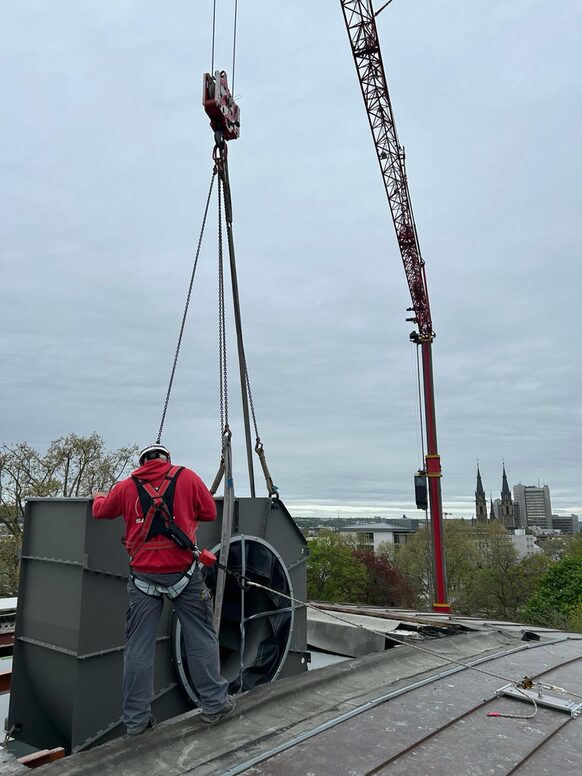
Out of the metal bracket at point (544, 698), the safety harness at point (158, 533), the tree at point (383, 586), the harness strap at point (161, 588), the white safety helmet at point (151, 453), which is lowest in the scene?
the tree at point (383, 586)

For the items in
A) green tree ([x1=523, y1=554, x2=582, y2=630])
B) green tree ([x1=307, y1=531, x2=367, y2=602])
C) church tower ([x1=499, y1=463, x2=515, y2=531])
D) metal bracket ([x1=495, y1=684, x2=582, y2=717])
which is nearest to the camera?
metal bracket ([x1=495, y1=684, x2=582, y2=717])

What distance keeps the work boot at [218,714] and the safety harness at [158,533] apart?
34.0 inches

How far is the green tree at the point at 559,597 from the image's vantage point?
123 feet

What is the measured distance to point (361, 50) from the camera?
21281 millimetres

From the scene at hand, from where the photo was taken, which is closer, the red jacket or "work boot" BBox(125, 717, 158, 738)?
"work boot" BBox(125, 717, 158, 738)

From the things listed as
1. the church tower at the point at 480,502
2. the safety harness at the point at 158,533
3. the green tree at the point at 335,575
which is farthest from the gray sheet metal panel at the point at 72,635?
the church tower at the point at 480,502

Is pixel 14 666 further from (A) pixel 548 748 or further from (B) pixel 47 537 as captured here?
(A) pixel 548 748

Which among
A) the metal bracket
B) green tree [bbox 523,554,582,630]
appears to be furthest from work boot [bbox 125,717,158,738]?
green tree [bbox 523,554,582,630]

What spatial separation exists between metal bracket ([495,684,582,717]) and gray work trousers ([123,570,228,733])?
2.53 metres

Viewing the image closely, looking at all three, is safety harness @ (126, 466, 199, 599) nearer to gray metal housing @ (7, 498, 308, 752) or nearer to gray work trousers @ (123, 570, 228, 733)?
gray work trousers @ (123, 570, 228, 733)

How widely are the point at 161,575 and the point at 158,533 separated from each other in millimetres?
310

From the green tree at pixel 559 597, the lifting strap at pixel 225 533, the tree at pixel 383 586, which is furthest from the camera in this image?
the tree at pixel 383 586

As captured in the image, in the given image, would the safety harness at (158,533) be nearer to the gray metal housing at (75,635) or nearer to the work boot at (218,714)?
the gray metal housing at (75,635)

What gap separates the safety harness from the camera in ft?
12.8
